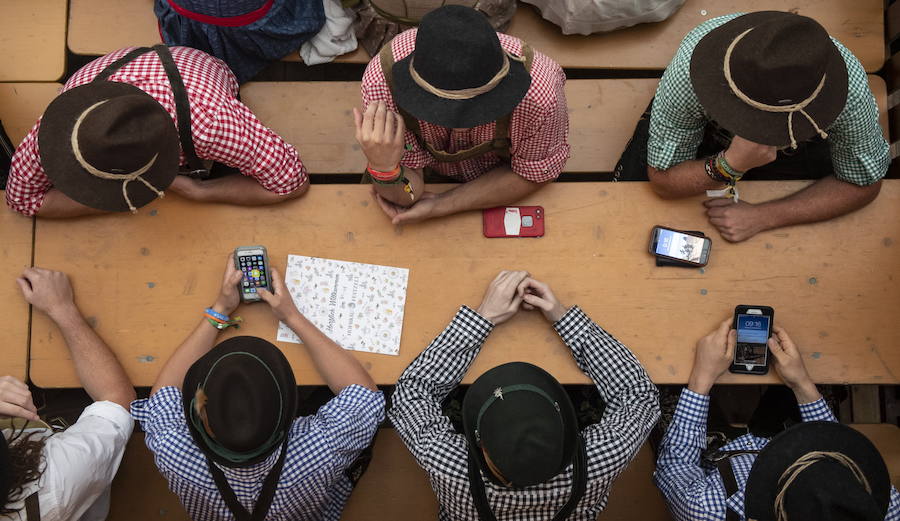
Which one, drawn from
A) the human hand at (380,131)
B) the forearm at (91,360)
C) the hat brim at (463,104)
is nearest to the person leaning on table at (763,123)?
the hat brim at (463,104)

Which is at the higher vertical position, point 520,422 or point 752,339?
point 520,422

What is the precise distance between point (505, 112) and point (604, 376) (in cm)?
82

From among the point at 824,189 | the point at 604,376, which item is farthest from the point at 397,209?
the point at 824,189

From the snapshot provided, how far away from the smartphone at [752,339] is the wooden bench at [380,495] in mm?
531

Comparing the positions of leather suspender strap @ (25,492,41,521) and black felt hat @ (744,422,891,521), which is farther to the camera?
leather suspender strap @ (25,492,41,521)

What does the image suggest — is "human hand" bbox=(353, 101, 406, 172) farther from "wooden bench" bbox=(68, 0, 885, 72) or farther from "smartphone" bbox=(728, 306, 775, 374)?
"smartphone" bbox=(728, 306, 775, 374)

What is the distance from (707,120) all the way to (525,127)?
1.88 ft

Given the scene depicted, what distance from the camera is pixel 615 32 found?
2.21 meters

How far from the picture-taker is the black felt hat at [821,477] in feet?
4.66

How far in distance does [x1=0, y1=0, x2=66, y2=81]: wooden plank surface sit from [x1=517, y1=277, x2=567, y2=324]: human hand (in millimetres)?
1692

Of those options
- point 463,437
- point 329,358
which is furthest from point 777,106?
point 329,358

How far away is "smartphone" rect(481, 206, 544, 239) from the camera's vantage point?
1891 millimetres

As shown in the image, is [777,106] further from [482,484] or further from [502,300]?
[482,484]

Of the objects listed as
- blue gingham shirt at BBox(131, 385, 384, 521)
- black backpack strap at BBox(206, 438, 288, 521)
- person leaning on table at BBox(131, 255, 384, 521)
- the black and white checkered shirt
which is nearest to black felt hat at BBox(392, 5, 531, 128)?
the black and white checkered shirt
